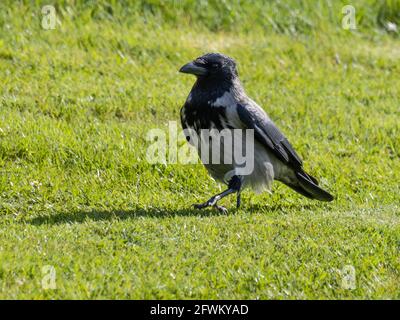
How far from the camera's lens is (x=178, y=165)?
8742 millimetres

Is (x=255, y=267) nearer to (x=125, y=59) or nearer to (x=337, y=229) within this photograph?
(x=337, y=229)

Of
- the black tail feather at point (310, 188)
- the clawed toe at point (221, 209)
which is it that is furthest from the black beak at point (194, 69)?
the black tail feather at point (310, 188)

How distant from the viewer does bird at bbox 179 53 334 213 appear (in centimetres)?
765

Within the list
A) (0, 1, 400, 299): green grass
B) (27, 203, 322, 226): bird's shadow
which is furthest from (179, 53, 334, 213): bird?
(0, 1, 400, 299): green grass

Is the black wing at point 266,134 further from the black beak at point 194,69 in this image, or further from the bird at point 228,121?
the black beak at point 194,69

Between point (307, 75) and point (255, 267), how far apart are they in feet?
19.8

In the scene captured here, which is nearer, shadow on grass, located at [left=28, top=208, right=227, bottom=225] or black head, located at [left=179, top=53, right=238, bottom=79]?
shadow on grass, located at [left=28, top=208, right=227, bottom=225]

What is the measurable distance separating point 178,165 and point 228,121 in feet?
4.10

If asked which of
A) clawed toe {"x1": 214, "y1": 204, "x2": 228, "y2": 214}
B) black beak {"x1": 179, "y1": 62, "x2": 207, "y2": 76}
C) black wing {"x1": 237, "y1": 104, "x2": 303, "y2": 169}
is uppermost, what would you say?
black beak {"x1": 179, "y1": 62, "x2": 207, "y2": 76}

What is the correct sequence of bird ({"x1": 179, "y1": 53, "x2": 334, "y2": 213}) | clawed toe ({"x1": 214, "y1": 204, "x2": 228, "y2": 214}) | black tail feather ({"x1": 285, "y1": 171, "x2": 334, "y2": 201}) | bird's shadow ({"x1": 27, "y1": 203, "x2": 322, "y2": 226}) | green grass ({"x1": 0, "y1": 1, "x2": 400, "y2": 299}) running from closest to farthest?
green grass ({"x1": 0, "y1": 1, "x2": 400, "y2": 299}) → bird's shadow ({"x1": 27, "y1": 203, "x2": 322, "y2": 226}) → bird ({"x1": 179, "y1": 53, "x2": 334, "y2": 213}) → clawed toe ({"x1": 214, "y1": 204, "x2": 228, "y2": 214}) → black tail feather ({"x1": 285, "y1": 171, "x2": 334, "y2": 201})

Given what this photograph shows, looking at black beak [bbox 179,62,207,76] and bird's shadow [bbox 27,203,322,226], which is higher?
black beak [bbox 179,62,207,76]

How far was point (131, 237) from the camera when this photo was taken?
22.0 feet

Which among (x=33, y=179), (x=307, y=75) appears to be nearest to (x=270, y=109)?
(x=307, y=75)

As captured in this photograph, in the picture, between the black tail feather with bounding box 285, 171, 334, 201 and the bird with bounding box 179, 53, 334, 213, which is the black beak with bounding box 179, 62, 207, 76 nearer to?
the bird with bounding box 179, 53, 334, 213
